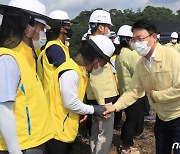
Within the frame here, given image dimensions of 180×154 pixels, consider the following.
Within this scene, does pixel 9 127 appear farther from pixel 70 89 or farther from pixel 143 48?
pixel 143 48

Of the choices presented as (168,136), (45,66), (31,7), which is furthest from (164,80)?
(31,7)

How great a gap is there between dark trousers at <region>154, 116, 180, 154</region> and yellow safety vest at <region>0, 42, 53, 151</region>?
1.43m

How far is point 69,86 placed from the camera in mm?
2434

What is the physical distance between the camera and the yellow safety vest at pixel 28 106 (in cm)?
188

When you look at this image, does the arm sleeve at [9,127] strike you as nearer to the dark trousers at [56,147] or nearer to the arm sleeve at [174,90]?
the dark trousers at [56,147]

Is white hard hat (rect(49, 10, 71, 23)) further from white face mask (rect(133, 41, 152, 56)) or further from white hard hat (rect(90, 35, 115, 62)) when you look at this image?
white face mask (rect(133, 41, 152, 56))

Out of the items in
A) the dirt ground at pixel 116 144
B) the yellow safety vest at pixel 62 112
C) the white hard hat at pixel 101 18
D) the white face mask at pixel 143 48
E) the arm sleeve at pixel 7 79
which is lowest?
the dirt ground at pixel 116 144

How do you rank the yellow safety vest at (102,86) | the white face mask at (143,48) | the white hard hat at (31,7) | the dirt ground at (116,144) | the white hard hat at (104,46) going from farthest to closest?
the dirt ground at (116,144), the yellow safety vest at (102,86), the white face mask at (143,48), the white hard hat at (104,46), the white hard hat at (31,7)

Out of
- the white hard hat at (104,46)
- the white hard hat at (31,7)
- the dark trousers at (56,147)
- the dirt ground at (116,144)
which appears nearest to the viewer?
the white hard hat at (31,7)

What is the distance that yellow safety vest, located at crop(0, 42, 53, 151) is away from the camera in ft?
6.16

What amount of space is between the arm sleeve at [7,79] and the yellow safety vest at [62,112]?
0.70 metres

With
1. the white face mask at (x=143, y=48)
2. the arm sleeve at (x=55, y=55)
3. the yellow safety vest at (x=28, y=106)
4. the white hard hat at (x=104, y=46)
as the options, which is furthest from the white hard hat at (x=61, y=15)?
the yellow safety vest at (x=28, y=106)

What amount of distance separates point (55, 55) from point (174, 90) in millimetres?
1290

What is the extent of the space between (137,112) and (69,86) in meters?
2.54
